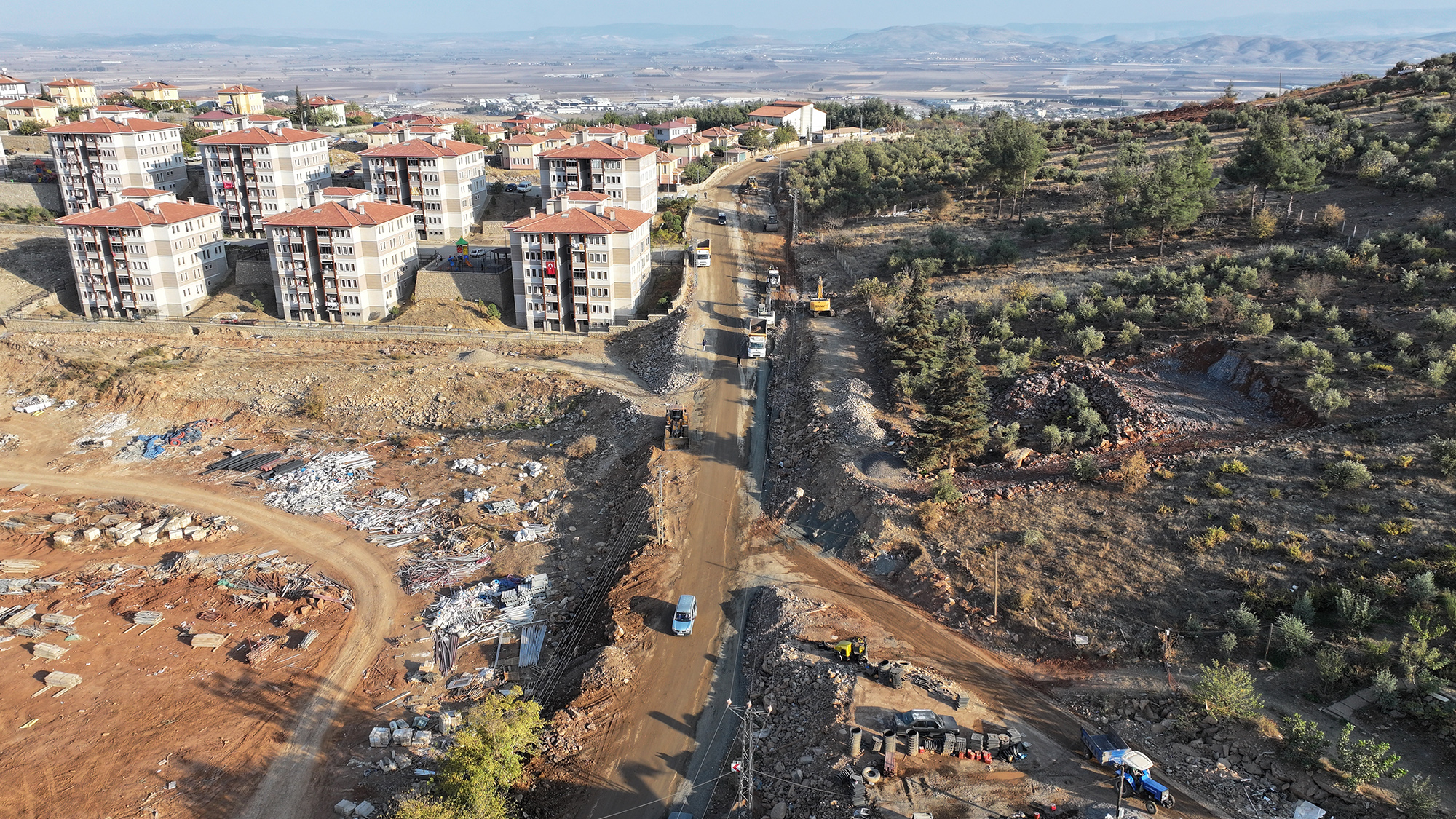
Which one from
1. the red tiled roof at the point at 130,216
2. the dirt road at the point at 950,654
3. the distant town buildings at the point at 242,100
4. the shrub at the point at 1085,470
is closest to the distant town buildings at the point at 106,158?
the red tiled roof at the point at 130,216

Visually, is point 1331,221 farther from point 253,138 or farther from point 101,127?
point 101,127

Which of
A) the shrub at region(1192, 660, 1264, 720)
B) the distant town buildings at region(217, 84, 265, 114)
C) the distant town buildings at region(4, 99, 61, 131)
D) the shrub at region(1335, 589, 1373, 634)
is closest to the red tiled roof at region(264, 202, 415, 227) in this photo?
the shrub at region(1192, 660, 1264, 720)

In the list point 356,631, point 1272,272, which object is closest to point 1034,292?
point 1272,272

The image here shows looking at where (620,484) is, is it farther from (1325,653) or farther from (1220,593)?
(1325,653)

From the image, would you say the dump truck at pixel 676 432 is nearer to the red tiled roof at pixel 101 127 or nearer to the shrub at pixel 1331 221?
the shrub at pixel 1331 221

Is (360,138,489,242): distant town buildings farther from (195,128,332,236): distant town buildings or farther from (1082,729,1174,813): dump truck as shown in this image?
(1082,729,1174,813): dump truck

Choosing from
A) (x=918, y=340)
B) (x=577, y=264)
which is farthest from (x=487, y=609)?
(x=577, y=264)
